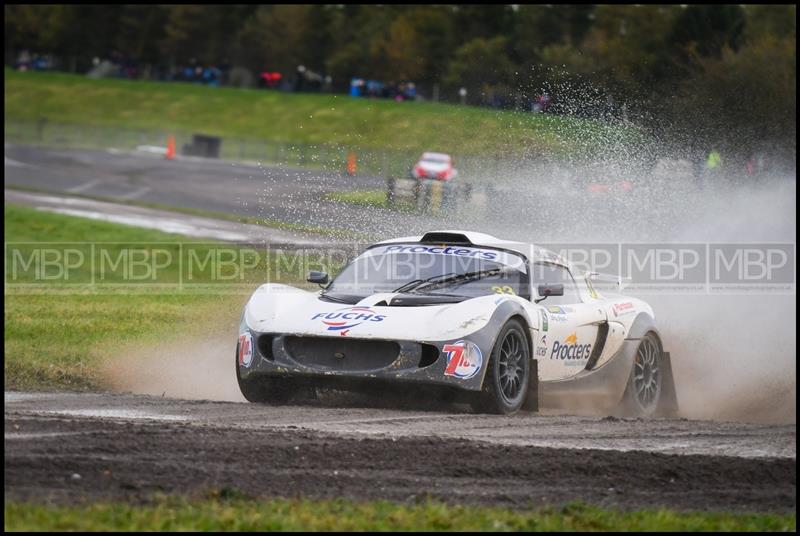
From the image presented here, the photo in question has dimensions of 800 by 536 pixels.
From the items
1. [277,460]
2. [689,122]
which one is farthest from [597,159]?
[277,460]

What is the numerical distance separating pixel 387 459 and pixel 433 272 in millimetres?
3692

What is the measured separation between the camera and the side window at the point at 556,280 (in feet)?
36.1

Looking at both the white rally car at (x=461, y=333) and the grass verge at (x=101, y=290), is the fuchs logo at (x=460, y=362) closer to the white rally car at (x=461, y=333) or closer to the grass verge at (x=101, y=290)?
the white rally car at (x=461, y=333)

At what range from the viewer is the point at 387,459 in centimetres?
706

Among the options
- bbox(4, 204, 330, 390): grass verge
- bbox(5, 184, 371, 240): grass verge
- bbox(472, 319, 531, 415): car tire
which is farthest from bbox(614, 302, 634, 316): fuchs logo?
bbox(4, 204, 330, 390): grass verge

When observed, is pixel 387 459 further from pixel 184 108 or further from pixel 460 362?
pixel 184 108

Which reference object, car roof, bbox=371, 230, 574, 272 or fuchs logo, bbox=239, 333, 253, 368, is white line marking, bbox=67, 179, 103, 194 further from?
fuchs logo, bbox=239, 333, 253, 368

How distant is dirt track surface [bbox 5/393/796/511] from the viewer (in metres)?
6.27

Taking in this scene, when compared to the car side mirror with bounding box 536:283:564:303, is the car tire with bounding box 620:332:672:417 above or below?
below

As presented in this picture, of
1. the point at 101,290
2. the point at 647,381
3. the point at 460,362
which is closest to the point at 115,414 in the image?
the point at 460,362

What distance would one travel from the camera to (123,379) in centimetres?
1172

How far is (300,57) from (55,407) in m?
77.0

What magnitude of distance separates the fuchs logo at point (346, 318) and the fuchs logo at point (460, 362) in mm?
609

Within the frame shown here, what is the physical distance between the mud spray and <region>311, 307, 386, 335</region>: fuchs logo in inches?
82.5
